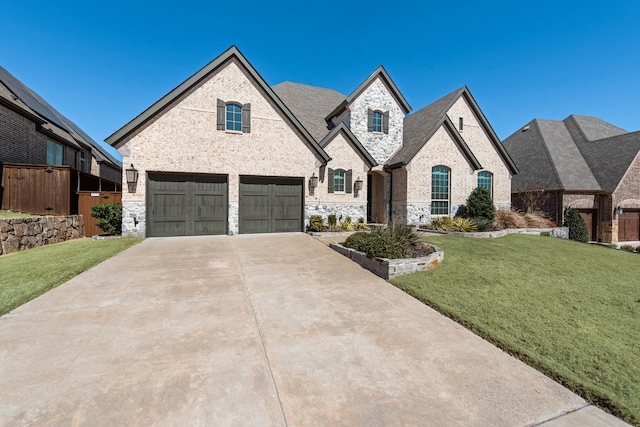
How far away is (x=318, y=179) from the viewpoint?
44.9 feet

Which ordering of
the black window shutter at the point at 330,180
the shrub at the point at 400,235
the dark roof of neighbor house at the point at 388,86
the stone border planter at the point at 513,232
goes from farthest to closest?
the dark roof of neighbor house at the point at 388,86 → the black window shutter at the point at 330,180 → the stone border planter at the point at 513,232 → the shrub at the point at 400,235

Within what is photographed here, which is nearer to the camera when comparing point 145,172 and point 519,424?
point 519,424

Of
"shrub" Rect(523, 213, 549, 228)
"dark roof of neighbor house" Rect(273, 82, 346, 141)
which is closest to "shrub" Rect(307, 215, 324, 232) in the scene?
"dark roof of neighbor house" Rect(273, 82, 346, 141)

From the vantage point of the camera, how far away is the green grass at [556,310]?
2.83m

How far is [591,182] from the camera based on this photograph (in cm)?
1964

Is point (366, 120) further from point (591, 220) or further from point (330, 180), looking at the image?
point (591, 220)

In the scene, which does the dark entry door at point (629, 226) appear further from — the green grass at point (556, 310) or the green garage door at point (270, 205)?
the green garage door at point (270, 205)

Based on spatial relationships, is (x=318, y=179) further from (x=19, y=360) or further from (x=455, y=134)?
(x=19, y=360)

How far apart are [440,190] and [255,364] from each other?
628 inches

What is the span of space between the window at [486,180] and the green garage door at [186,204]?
15837 millimetres

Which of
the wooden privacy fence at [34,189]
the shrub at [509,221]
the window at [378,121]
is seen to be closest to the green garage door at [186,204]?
the wooden privacy fence at [34,189]

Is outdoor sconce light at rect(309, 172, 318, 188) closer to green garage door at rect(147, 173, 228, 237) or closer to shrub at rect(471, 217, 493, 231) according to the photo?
green garage door at rect(147, 173, 228, 237)

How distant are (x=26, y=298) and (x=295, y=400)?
16.9 ft

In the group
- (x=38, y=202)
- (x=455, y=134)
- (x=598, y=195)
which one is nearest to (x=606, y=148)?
(x=598, y=195)
